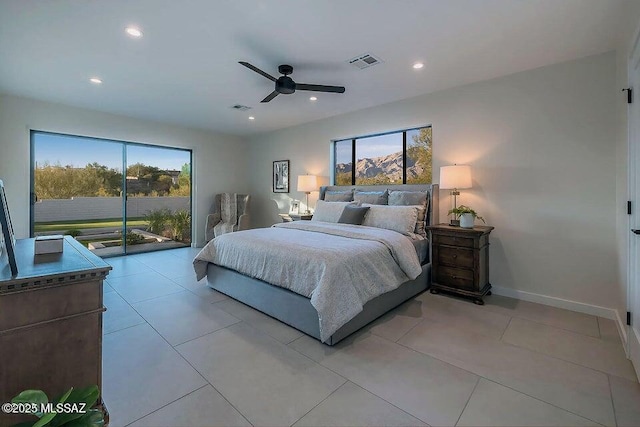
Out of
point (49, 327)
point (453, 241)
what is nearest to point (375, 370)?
point (49, 327)

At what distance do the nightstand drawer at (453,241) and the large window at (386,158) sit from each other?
108 centimetres

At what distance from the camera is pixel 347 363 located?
202 cm

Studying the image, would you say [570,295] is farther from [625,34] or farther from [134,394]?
[134,394]

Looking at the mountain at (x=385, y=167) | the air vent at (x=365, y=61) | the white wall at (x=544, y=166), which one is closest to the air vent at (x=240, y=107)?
the mountain at (x=385, y=167)

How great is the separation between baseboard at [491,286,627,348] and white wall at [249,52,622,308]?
46mm

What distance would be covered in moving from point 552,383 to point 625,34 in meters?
2.86

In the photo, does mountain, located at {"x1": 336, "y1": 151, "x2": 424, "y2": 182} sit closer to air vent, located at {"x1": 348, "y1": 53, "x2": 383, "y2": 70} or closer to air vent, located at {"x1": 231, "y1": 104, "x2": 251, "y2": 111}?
air vent, located at {"x1": 348, "y1": 53, "x2": 383, "y2": 70}

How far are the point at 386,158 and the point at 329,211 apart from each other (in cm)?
136

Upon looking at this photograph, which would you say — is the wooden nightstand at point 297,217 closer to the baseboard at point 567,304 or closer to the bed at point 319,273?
the bed at point 319,273

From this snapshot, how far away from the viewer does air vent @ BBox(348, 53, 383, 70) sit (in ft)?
9.55

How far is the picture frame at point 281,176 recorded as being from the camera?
604 cm

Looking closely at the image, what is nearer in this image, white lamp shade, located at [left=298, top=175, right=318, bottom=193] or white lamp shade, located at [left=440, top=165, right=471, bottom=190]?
white lamp shade, located at [left=440, top=165, right=471, bottom=190]

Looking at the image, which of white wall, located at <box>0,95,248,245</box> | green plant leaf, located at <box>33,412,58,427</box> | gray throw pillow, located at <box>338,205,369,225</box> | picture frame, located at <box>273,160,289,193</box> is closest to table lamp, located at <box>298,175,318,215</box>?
picture frame, located at <box>273,160,289,193</box>

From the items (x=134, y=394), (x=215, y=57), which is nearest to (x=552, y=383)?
(x=134, y=394)
